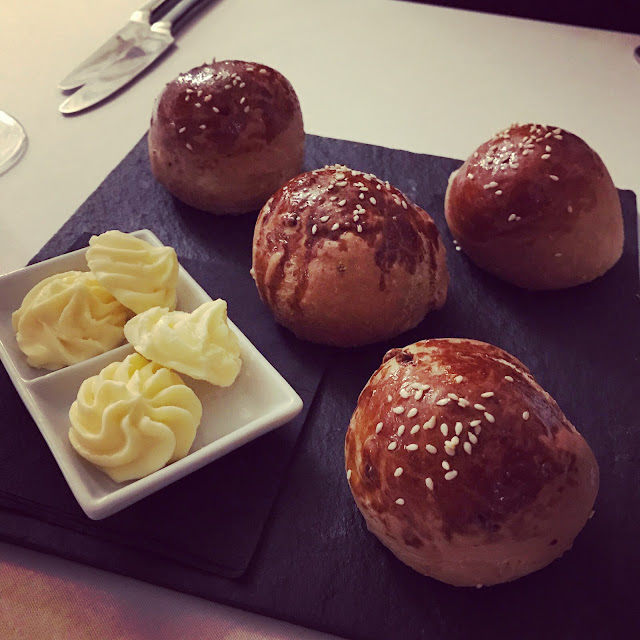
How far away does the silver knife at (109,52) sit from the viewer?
8.07 feet

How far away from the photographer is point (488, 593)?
115 centimetres

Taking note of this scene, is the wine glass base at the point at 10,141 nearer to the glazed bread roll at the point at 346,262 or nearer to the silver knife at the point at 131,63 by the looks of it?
the silver knife at the point at 131,63

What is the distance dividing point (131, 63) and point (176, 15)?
388mm

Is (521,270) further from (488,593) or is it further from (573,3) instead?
(573,3)

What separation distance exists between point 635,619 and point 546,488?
10.7 inches

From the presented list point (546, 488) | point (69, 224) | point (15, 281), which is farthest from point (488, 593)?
point (69, 224)

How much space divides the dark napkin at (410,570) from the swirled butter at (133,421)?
0.48 feet

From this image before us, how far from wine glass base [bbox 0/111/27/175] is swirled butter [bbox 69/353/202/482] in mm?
1168

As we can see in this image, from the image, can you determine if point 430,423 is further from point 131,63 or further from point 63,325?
point 131,63

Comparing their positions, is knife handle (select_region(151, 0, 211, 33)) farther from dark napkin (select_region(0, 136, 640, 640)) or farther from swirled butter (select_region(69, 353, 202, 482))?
swirled butter (select_region(69, 353, 202, 482))

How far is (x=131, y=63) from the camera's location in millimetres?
2527

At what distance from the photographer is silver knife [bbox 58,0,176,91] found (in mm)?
2459

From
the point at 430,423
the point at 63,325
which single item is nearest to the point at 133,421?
the point at 63,325

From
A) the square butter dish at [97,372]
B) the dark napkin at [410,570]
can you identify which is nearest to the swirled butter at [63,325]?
the square butter dish at [97,372]
